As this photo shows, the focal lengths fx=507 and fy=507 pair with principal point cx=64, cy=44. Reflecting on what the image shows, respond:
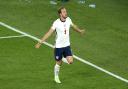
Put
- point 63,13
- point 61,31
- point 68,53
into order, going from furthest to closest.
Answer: point 68,53, point 61,31, point 63,13

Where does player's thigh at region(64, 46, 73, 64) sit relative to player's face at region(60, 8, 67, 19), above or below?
below

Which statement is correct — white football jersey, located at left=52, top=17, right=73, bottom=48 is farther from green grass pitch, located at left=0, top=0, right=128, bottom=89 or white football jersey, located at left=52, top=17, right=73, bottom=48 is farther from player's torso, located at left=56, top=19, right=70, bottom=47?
green grass pitch, located at left=0, top=0, right=128, bottom=89

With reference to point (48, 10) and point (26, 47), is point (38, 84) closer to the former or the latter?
point (26, 47)

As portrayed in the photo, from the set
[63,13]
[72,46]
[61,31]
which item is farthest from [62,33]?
[72,46]


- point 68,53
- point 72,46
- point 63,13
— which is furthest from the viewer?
point 72,46

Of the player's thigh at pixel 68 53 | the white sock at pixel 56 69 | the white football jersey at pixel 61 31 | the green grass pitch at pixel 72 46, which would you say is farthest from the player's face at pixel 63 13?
the green grass pitch at pixel 72 46

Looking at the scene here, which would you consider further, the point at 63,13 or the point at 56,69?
the point at 56,69

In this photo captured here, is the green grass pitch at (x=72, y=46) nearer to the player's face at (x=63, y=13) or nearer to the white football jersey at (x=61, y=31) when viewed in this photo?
the white football jersey at (x=61, y=31)

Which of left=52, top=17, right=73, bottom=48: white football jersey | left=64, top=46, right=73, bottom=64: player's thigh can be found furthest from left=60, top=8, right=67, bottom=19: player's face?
left=64, top=46, right=73, bottom=64: player's thigh

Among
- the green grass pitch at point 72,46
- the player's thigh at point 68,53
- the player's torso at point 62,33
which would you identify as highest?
the player's torso at point 62,33

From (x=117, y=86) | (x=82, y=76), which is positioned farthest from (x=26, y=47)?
(x=117, y=86)

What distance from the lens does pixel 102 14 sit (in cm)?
2733

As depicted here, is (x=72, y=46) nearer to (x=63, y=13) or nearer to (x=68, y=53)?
(x=68, y=53)

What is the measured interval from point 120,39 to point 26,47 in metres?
4.45
